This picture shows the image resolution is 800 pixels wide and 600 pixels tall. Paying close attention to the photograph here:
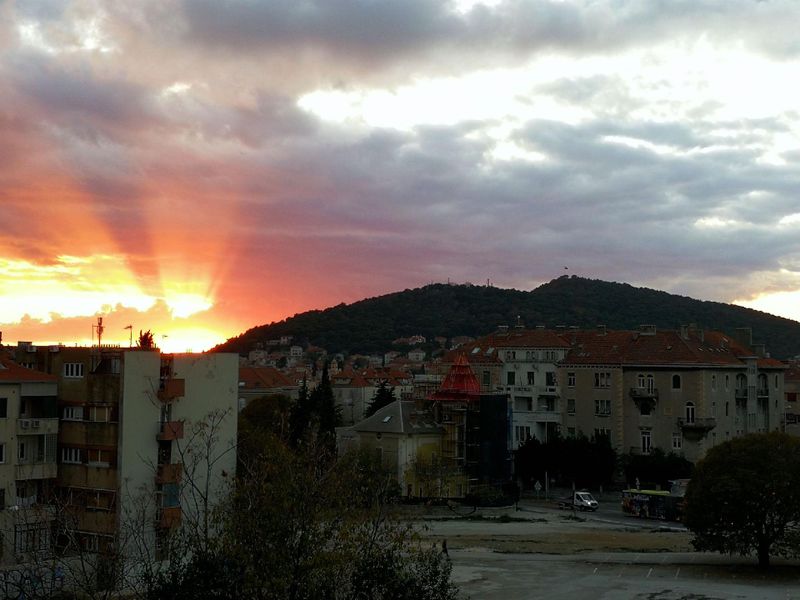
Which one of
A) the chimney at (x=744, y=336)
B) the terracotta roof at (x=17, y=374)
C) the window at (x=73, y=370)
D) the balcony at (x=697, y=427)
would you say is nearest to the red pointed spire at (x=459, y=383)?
the balcony at (x=697, y=427)

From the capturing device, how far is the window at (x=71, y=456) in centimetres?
4666

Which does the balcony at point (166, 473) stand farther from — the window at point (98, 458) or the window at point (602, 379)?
the window at point (602, 379)

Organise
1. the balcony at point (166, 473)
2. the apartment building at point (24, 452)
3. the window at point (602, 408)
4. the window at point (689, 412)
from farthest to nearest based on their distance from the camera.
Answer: the window at point (602, 408), the window at point (689, 412), the balcony at point (166, 473), the apartment building at point (24, 452)

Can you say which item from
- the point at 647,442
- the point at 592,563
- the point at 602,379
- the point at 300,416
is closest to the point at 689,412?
the point at 647,442

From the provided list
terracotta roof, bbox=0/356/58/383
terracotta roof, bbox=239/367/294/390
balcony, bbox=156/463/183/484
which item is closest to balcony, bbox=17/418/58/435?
terracotta roof, bbox=0/356/58/383

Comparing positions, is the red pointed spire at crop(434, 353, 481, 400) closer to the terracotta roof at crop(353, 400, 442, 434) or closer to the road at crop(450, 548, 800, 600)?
the terracotta roof at crop(353, 400, 442, 434)

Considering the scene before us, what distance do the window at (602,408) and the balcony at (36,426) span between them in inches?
2074

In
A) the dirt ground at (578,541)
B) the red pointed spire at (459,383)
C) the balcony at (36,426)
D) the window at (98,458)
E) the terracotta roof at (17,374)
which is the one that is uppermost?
the red pointed spire at (459,383)

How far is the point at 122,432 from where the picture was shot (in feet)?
149

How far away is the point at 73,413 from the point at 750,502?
114 feet

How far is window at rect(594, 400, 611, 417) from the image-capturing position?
277 ft

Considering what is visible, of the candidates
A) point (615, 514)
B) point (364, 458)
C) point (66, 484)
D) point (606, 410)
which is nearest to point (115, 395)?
point (66, 484)

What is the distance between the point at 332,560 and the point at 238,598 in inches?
114

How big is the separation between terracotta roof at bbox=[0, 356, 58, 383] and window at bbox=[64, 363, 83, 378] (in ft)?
2.37
